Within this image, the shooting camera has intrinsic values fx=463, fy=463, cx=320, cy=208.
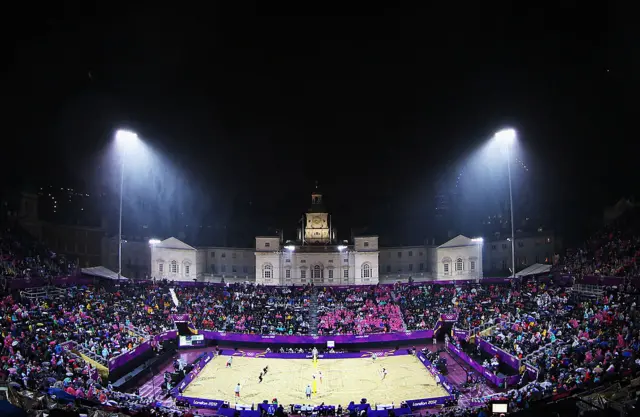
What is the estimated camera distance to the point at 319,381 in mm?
31547

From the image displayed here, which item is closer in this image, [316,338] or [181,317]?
[316,338]

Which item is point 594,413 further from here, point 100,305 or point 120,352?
point 100,305

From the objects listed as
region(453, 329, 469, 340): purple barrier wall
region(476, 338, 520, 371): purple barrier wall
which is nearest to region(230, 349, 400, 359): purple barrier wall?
region(453, 329, 469, 340): purple barrier wall

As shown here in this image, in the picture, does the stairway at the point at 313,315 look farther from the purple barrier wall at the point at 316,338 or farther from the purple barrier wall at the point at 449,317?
the purple barrier wall at the point at 449,317

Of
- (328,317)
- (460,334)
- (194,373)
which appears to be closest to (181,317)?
(194,373)

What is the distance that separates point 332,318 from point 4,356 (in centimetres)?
2621

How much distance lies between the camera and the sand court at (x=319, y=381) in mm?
28094

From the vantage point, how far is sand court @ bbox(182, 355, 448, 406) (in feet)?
92.2

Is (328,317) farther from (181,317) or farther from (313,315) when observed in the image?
(181,317)

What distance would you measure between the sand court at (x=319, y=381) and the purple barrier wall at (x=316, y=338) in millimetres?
2510

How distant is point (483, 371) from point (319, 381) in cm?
1102

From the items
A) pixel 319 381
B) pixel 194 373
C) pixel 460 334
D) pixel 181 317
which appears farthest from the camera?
pixel 181 317

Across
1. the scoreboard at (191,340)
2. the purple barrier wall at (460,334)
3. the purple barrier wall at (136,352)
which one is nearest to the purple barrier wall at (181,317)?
the purple barrier wall at (136,352)

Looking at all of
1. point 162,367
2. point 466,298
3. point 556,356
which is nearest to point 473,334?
point 466,298
